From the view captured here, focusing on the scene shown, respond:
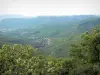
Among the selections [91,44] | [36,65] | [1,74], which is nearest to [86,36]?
[91,44]

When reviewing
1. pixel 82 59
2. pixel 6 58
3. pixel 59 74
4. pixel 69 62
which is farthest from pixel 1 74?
pixel 82 59

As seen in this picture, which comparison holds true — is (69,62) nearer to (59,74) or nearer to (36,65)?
(59,74)

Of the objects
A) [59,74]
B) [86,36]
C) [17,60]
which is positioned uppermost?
[86,36]

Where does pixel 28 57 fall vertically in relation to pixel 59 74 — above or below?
above

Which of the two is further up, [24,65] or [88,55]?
[88,55]

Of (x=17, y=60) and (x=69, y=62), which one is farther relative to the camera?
(x=69, y=62)

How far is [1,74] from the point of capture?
3462 cm

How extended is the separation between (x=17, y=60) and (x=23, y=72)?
199 centimetres

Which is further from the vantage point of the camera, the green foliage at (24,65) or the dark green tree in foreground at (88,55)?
the dark green tree in foreground at (88,55)

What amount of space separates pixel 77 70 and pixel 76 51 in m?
9.89

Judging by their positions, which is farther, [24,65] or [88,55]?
[88,55]

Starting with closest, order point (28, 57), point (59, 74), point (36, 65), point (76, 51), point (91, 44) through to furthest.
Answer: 1. point (36, 65)
2. point (59, 74)
3. point (28, 57)
4. point (91, 44)
5. point (76, 51)

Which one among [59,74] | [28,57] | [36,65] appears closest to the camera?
[36,65]

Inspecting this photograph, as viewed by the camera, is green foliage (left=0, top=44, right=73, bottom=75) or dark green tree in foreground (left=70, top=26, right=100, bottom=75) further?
dark green tree in foreground (left=70, top=26, right=100, bottom=75)
